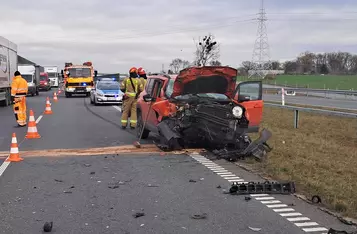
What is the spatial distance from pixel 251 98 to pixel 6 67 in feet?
65.5

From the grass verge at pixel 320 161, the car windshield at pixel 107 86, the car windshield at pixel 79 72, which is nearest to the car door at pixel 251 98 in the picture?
the grass verge at pixel 320 161

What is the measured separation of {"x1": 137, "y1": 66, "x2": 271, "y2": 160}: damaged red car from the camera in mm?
8953

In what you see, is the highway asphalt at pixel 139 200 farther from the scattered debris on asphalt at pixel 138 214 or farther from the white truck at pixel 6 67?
A: the white truck at pixel 6 67

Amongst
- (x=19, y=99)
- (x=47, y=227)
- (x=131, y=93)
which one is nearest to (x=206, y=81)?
(x=131, y=93)

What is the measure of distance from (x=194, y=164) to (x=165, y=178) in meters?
1.23

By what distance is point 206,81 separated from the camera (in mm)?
9625

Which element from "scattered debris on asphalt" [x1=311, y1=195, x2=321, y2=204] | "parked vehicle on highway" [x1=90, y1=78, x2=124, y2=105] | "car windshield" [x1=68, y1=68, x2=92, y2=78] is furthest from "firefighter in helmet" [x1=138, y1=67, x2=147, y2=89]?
"car windshield" [x1=68, y1=68, x2=92, y2=78]

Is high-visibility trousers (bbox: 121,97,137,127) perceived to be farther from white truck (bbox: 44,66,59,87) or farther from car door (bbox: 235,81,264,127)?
white truck (bbox: 44,66,59,87)

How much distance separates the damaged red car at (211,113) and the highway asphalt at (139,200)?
498 mm

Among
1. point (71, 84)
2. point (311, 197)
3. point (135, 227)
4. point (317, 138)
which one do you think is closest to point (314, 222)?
point (311, 197)

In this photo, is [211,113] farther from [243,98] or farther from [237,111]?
[243,98]

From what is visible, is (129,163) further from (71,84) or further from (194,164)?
(71,84)

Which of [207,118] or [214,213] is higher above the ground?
[207,118]

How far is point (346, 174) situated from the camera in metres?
7.33
